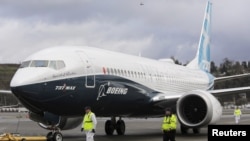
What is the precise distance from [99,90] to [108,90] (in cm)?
58

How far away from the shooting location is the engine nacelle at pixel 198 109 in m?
17.5

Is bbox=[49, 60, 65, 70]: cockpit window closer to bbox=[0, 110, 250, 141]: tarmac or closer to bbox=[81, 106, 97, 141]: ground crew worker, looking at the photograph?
bbox=[81, 106, 97, 141]: ground crew worker

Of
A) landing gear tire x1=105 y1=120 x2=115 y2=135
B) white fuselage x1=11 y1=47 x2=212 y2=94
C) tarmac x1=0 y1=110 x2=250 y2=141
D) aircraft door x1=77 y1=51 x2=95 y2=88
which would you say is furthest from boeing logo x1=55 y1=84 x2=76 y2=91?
landing gear tire x1=105 y1=120 x2=115 y2=135

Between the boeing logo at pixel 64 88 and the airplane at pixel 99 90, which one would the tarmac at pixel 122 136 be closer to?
the airplane at pixel 99 90

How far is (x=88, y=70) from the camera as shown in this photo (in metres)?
15.2

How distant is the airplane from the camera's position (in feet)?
44.8

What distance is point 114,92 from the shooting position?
16469mm

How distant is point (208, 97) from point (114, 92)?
155 inches

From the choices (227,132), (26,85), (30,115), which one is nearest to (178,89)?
(30,115)

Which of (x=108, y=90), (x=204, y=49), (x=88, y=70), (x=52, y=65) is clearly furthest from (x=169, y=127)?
(x=204, y=49)

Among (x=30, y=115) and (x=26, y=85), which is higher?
(x=26, y=85)

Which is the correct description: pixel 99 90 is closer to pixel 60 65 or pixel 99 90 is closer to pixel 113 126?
pixel 60 65

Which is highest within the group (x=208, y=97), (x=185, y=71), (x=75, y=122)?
(x=185, y=71)

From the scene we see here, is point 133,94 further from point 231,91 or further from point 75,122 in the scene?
point 231,91
